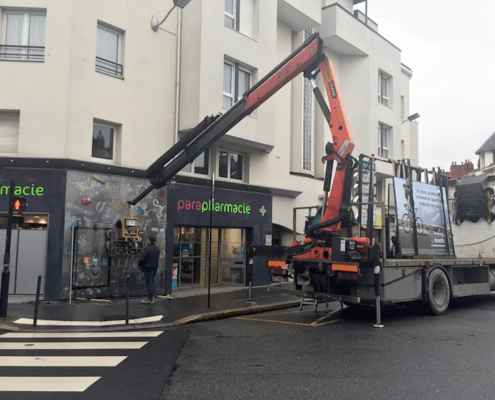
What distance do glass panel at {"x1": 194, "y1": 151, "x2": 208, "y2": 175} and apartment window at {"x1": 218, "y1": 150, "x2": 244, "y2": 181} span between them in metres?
0.66

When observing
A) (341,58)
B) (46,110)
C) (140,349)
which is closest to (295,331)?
(140,349)

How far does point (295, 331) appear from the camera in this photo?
913cm

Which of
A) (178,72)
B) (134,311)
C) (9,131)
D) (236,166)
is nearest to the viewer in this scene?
(134,311)

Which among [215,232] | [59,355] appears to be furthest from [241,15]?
[59,355]

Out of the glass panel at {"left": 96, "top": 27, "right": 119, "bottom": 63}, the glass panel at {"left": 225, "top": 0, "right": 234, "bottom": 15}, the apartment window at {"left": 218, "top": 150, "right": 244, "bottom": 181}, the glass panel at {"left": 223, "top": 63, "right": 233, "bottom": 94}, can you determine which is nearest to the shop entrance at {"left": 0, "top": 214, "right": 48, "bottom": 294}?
the glass panel at {"left": 96, "top": 27, "right": 119, "bottom": 63}

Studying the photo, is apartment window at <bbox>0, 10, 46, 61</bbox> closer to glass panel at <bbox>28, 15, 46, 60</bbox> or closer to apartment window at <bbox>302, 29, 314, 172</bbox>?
glass panel at <bbox>28, 15, 46, 60</bbox>

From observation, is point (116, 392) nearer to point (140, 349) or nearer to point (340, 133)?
point (140, 349)

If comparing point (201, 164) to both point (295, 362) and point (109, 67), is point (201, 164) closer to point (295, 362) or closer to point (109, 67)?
point (109, 67)

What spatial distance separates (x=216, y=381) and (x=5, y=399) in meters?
2.41

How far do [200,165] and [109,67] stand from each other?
444cm

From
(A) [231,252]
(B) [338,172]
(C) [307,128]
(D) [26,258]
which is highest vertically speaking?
(C) [307,128]

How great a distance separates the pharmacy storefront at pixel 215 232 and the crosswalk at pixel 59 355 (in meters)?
6.15

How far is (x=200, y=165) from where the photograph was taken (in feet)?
53.4

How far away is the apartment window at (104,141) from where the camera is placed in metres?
13.6
